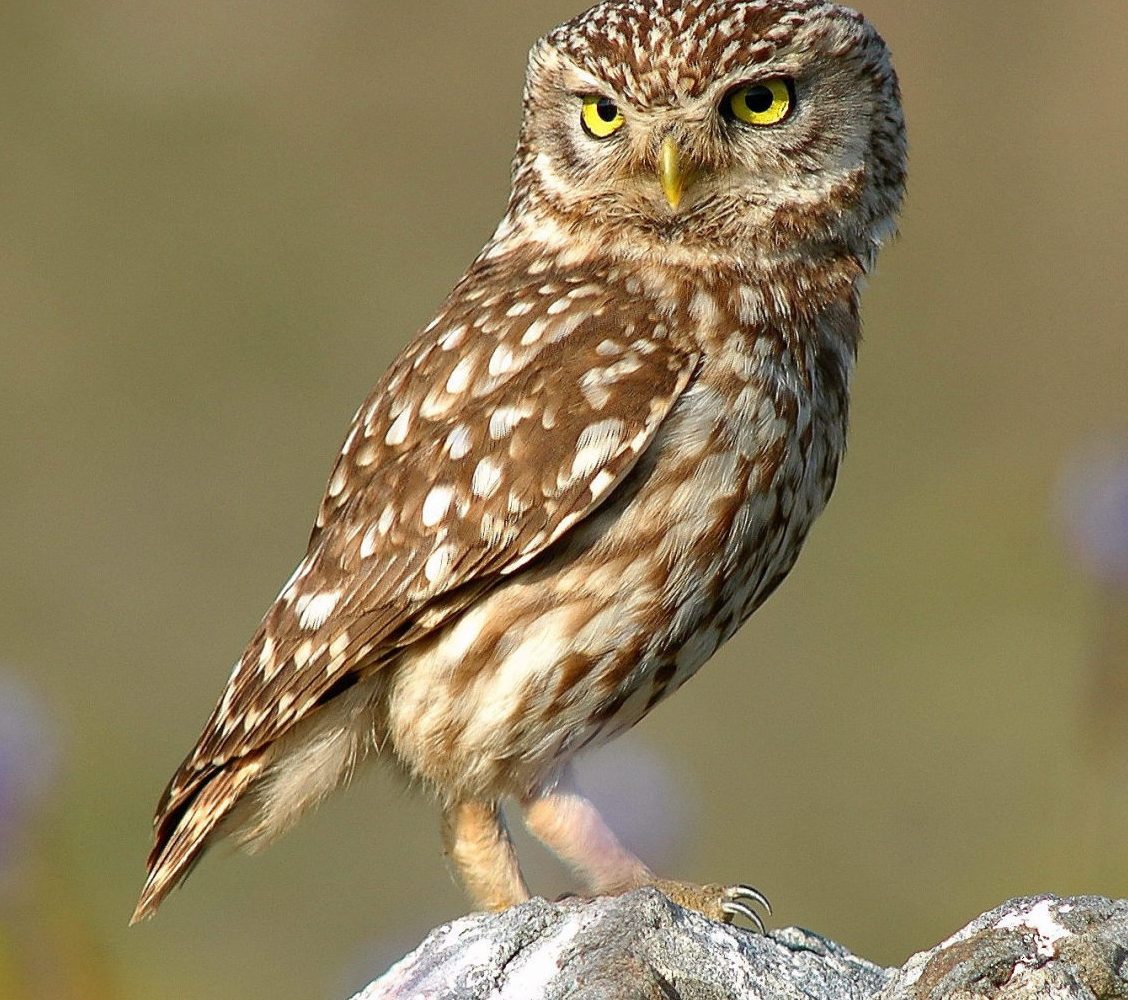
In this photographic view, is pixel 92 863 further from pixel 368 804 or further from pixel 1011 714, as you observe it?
pixel 1011 714

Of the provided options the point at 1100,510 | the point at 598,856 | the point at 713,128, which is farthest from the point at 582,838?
the point at 713,128

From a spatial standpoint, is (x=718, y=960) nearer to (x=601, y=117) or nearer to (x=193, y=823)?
(x=193, y=823)

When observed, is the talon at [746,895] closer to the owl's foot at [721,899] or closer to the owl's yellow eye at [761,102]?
the owl's foot at [721,899]

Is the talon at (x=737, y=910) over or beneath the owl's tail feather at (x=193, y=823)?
beneath

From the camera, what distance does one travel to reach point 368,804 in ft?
28.1

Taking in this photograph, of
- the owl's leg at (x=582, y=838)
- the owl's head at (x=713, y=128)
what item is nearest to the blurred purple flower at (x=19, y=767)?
the owl's leg at (x=582, y=838)

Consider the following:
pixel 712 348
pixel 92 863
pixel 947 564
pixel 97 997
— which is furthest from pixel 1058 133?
pixel 97 997

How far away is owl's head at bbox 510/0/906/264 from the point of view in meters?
4.07

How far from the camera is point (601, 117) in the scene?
A: 421 centimetres

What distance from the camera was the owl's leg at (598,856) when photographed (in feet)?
12.1

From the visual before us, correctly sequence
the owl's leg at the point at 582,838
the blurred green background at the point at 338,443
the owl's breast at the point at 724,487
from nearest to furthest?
the owl's breast at the point at 724,487
the owl's leg at the point at 582,838
the blurred green background at the point at 338,443

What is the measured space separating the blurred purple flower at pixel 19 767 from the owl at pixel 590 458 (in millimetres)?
316

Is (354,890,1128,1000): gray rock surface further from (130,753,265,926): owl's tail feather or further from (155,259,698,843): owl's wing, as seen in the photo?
(130,753,265,926): owl's tail feather

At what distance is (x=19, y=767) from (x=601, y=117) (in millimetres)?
1626
